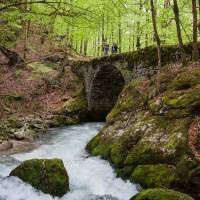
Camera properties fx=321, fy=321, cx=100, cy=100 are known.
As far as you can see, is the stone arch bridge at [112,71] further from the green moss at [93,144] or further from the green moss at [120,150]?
the green moss at [120,150]

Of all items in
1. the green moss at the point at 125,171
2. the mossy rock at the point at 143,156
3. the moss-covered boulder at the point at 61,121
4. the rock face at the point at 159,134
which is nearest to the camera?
the rock face at the point at 159,134

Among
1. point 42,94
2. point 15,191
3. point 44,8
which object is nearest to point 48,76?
point 42,94

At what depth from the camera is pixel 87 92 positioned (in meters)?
21.8

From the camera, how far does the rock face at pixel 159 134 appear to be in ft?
24.8

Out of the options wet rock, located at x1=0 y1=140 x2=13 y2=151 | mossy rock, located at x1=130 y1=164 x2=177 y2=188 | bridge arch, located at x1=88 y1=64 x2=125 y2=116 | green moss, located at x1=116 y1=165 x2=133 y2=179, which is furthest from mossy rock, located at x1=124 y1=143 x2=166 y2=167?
bridge arch, located at x1=88 y1=64 x2=125 y2=116

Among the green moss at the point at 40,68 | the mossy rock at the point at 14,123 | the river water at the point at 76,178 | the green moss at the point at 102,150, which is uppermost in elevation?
the green moss at the point at 40,68

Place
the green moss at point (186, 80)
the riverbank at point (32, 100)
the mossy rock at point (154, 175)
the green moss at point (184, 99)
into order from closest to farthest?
the mossy rock at point (154, 175), the green moss at point (184, 99), the green moss at point (186, 80), the riverbank at point (32, 100)

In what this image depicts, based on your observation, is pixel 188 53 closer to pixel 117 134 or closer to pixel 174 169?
pixel 117 134

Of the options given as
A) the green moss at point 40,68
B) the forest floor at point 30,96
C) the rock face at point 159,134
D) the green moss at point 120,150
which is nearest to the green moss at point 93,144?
the rock face at point 159,134

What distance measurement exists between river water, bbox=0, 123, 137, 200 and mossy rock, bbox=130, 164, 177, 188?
0.96 feet

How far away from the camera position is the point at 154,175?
7844mm

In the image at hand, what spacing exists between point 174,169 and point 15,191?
154 inches

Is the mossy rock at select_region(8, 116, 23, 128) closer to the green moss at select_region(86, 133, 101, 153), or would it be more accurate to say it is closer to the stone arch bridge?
the green moss at select_region(86, 133, 101, 153)

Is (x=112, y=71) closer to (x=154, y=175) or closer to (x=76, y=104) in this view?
(x=76, y=104)
